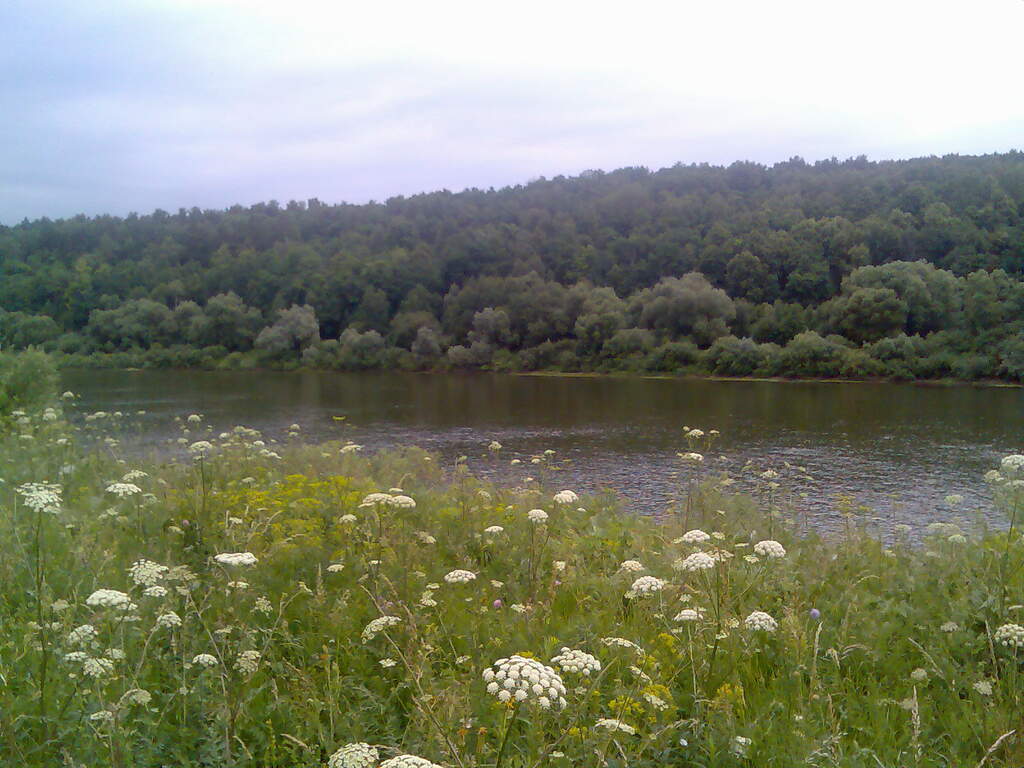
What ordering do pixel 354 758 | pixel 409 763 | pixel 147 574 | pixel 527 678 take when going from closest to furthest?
pixel 409 763 < pixel 527 678 < pixel 354 758 < pixel 147 574

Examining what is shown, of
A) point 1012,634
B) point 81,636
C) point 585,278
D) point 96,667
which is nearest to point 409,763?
point 96,667

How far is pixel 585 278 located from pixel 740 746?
84054 mm

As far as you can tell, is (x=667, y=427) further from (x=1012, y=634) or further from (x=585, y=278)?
(x=585, y=278)

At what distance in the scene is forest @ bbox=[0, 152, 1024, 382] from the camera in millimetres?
55844

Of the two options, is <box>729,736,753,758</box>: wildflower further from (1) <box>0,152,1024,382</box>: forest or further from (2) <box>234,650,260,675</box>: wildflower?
(1) <box>0,152,1024,382</box>: forest

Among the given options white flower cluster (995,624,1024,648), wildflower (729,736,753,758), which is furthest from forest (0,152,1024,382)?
wildflower (729,736,753,758)

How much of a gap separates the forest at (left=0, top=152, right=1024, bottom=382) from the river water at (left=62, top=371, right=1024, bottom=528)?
11.0 m

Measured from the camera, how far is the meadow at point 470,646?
9.59ft

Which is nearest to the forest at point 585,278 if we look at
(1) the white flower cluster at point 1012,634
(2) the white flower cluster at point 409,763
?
(1) the white flower cluster at point 1012,634

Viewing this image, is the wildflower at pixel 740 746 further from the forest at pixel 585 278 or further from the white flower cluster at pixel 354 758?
the forest at pixel 585 278

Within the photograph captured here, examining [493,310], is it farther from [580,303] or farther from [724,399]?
[724,399]

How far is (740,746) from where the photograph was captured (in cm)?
304

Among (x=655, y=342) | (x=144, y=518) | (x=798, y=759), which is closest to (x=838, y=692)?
→ (x=798, y=759)

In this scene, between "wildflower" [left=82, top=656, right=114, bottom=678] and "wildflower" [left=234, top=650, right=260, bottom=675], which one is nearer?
"wildflower" [left=82, top=656, right=114, bottom=678]
